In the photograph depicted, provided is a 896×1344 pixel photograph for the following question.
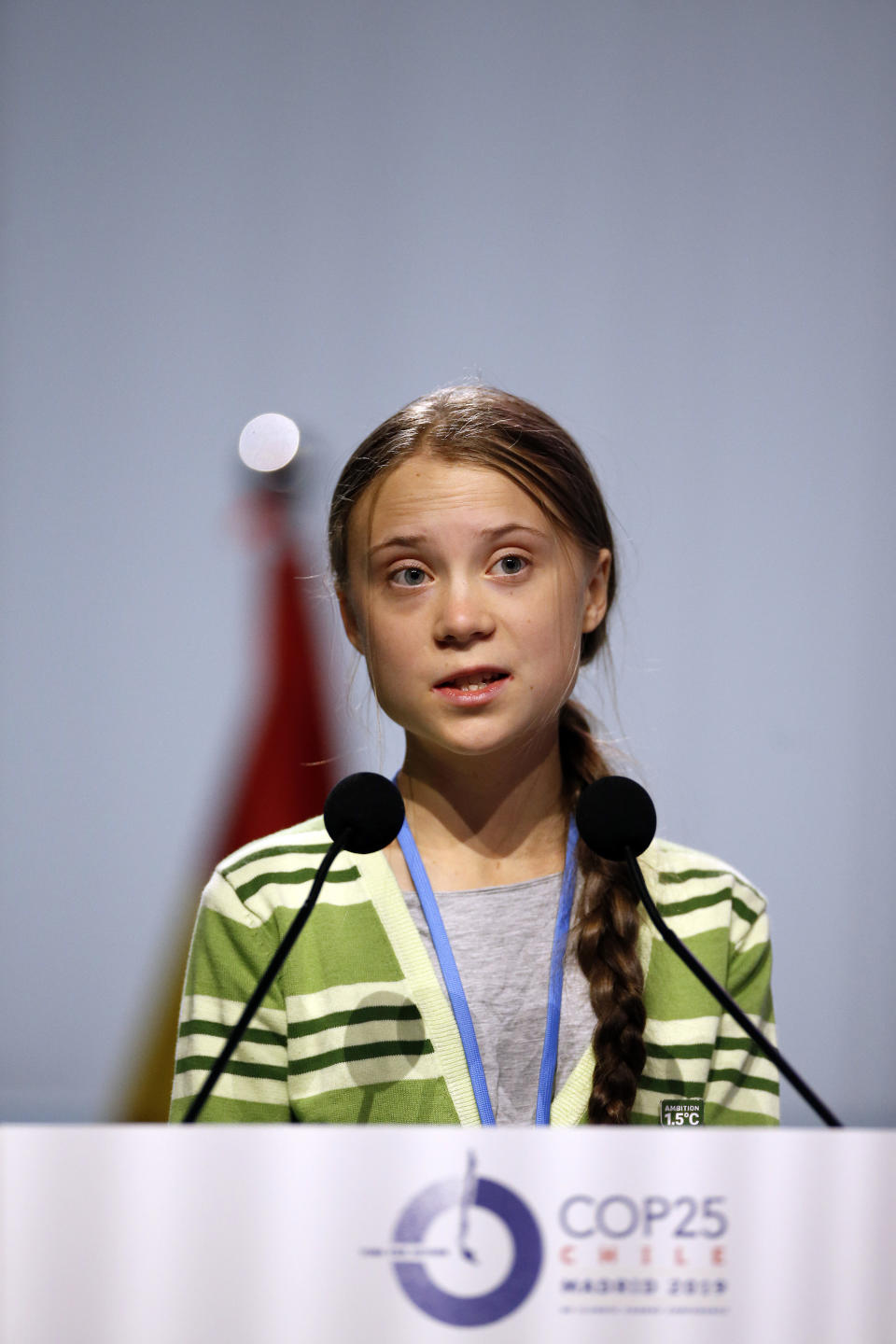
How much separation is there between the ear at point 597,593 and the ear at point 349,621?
22 centimetres

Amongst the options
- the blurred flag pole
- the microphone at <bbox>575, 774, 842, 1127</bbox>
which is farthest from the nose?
the blurred flag pole

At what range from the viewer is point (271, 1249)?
642 millimetres

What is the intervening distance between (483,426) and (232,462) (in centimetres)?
48

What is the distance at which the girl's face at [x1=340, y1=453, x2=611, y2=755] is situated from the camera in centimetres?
106

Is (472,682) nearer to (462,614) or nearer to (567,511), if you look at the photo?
(462,614)

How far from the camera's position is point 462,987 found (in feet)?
3.51

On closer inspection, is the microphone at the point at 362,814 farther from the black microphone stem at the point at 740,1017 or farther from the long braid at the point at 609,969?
the long braid at the point at 609,969

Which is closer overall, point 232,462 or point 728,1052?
point 728,1052

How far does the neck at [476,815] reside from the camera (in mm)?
1141

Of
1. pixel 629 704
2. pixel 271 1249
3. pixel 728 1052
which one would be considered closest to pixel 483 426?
pixel 629 704

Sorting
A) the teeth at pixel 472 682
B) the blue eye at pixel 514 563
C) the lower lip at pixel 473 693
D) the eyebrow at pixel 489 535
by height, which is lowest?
the lower lip at pixel 473 693

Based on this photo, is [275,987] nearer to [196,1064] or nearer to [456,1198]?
[196,1064]

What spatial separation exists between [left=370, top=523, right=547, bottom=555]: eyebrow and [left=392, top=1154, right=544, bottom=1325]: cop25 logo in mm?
573

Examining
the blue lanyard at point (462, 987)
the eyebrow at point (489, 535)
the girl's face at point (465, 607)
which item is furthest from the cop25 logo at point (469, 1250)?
the eyebrow at point (489, 535)
